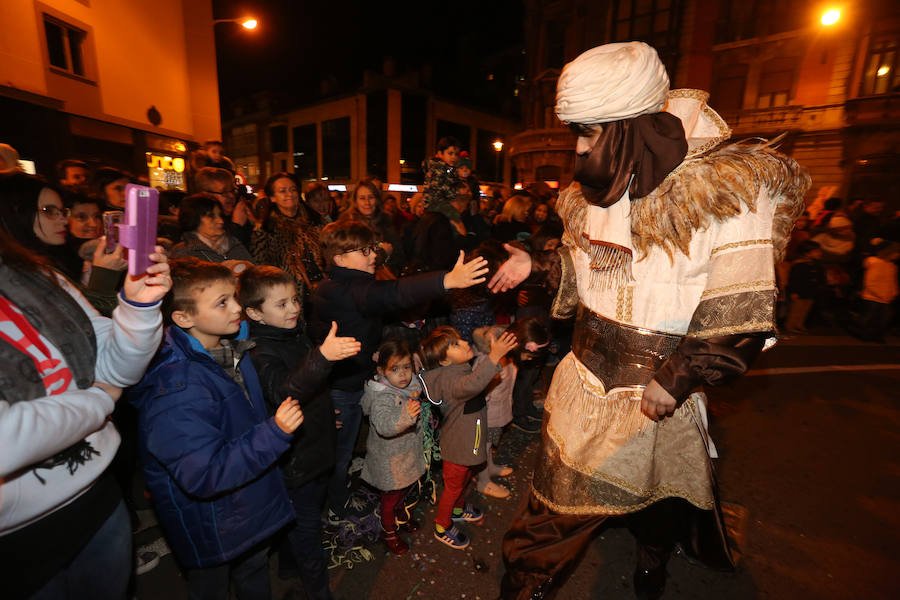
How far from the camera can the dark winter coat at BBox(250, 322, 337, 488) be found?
7.07 ft

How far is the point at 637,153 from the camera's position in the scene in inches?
68.6

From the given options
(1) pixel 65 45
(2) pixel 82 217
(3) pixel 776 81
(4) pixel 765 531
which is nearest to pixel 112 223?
(2) pixel 82 217

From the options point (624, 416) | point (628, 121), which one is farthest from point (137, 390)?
point (628, 121)

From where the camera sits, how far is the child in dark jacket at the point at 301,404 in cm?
219

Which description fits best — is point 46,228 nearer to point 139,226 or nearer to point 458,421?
point 139,226

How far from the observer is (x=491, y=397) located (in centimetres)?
337

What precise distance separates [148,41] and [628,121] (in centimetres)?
1410

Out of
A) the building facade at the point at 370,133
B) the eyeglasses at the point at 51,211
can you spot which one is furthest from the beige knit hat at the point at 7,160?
the building facade at the point at 370,133

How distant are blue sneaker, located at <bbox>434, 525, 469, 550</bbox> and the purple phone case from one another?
2.33 metres

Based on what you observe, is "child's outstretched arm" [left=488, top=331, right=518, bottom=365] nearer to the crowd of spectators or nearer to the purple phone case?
the crowd of spectators

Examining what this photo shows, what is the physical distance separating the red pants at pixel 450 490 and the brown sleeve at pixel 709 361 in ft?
5.22

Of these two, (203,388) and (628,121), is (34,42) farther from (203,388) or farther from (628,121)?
(628,121)

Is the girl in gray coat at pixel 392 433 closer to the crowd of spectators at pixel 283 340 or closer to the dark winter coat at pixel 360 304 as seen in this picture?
the crowd of spectators at pixel 283 340

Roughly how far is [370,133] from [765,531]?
29.5 metres
